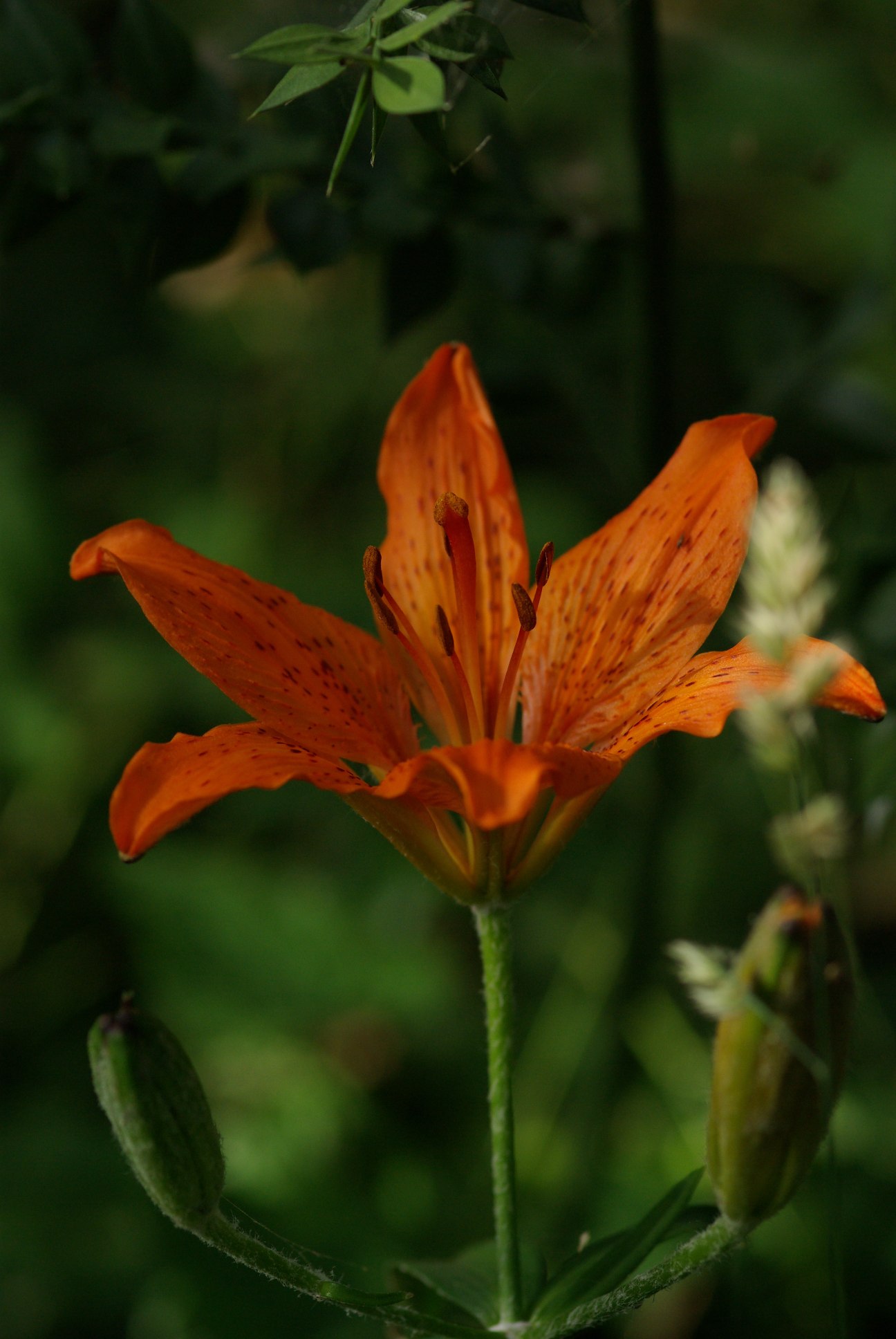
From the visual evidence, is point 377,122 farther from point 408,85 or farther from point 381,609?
point 381,609

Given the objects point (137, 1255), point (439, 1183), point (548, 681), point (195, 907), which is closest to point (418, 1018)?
point (439, 1183)

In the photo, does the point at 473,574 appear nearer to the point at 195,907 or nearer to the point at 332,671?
the point at 332,671

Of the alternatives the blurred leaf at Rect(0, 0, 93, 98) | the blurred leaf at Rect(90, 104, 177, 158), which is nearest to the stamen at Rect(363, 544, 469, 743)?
the blurred leaf at Rect(90, 104, 177, 158)

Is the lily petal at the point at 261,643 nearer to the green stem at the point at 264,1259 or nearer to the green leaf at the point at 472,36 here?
the green stem at the point at 264,1259

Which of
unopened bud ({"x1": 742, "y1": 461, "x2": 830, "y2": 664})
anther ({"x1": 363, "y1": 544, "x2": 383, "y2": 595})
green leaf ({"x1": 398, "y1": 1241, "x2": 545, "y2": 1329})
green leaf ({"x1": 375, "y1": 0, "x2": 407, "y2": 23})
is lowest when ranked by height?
green leaf ({"x1": 398, "y1": 1241, "x2": 545, "y2": 1329})

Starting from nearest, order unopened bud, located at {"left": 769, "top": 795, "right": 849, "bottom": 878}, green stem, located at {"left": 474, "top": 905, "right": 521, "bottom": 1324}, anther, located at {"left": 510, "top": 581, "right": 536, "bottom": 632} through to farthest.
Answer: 1. unopened bud, located at {"left": 769, "top": 795, "right": 849, "bottom": 878}
2. green stem, located at {"left": 474, "top": 905, "right": 521, "bottom": 1324}
3. anther, located at {"left": 510, "top": 581, "right": 536, "bottom": 632}

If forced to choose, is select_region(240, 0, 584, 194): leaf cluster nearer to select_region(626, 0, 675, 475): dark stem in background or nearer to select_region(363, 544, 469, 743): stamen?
select_region(363, 544, 469, 743): stamen

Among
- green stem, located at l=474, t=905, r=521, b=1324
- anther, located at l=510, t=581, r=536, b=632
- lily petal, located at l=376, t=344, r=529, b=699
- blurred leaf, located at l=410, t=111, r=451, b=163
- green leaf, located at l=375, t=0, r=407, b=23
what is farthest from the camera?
lily petal, located at l=376, t=344, r=529, b=699

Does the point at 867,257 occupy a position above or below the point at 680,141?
below
